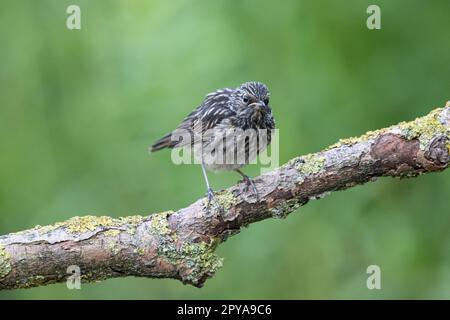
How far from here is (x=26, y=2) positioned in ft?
23.3

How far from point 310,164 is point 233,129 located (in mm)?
1444

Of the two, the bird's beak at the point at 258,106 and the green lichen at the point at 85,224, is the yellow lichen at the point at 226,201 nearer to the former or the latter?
the green lichen at the point at 85,224

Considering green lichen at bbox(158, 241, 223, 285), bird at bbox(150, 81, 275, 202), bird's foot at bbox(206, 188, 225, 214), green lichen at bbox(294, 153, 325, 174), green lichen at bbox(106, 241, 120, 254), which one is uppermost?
bird at bbox(150, 81, 275, 202)

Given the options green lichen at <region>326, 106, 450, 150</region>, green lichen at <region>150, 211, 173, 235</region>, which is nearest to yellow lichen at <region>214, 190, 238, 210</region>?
green lichen at <region>150, 211, 173, 235</region>

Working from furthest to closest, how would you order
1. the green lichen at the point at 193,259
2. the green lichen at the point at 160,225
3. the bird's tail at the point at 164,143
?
1. the bird's tail at the point at 164,143
2. the green lichen at the point at 160,225
3. the green lichen at the point at 193,259

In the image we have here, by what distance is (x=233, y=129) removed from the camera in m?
5.73

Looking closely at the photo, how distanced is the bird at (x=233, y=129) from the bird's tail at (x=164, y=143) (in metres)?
0.28

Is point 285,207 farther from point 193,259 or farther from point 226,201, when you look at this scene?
point 193,259

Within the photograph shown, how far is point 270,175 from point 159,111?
2.16 meters

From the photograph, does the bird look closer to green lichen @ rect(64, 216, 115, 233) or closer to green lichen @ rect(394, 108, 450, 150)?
green lichen @ rect(64, 216, 115, 233)

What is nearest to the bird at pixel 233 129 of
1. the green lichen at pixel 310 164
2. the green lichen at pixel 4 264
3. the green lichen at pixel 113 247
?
the green lichen at pixel 310 164

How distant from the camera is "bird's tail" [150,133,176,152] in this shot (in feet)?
20.6

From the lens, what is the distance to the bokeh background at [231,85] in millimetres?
5992
